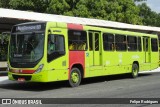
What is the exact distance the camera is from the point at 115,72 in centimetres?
2058

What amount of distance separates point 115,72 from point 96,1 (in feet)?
80.0

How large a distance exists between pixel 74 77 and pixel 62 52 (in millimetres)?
1460

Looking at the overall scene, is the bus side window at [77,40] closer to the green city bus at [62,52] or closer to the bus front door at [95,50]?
the green city bus at [62,52]

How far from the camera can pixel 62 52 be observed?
16.2 m

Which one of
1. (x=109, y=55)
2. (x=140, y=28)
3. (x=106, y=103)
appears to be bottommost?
(x=106, y=103)

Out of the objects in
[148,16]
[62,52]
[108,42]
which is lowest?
[62,52]

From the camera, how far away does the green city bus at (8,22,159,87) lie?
50.5 ft

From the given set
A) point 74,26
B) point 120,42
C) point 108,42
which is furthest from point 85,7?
point 74,26

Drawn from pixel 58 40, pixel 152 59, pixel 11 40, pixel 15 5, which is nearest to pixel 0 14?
pixel 11 40

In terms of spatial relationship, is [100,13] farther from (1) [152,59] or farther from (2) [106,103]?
(2) [106,103]

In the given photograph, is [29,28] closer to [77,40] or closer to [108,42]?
[77,40]

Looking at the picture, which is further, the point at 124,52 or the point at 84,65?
the point at 124,52

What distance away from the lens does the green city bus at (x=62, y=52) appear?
15.4m

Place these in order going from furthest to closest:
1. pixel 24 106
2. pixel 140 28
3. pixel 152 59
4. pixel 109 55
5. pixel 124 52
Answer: pixel 140 28 < pixel 152 59 < pixel 124 52 < pixel 109 55 < pixel 24 106
